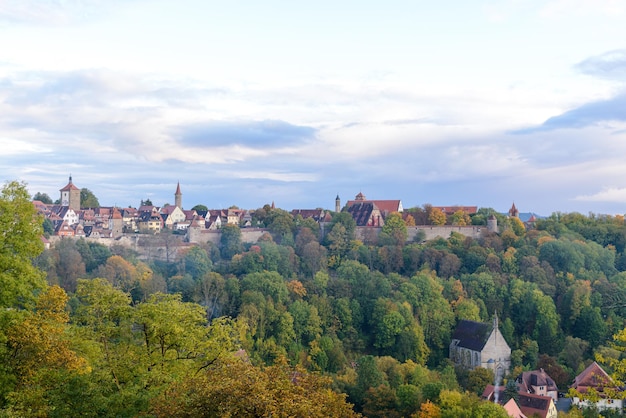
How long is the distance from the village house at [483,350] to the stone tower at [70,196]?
1553 inches

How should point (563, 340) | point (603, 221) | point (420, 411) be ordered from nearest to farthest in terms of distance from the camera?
1. point (420, 411)
2. point (563, 340)
3. point (603, 221)

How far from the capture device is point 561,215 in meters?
68.6

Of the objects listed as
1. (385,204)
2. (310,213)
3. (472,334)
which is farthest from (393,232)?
(472,334)

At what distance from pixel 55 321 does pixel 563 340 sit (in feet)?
132

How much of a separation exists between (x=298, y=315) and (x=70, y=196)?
33.3m

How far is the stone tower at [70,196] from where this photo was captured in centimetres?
7008

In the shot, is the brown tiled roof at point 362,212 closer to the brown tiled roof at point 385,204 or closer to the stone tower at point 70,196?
the brown tiled roof at point 385,204

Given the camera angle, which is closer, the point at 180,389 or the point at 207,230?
the point at 180,389

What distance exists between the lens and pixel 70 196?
230 ft

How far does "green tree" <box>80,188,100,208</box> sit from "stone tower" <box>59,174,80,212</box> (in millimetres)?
1682

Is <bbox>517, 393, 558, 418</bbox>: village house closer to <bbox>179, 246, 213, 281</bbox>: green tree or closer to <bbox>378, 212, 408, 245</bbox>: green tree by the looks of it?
<bbox>179, 246, 213, 281</bbox>: green tree

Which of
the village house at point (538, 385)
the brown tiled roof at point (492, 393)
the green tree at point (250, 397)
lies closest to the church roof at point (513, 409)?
the brown tiled roof at point (492, 393)

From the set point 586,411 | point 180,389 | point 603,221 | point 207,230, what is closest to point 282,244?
point 207,230

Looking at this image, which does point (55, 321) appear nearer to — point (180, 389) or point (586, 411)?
point (180, 389)
